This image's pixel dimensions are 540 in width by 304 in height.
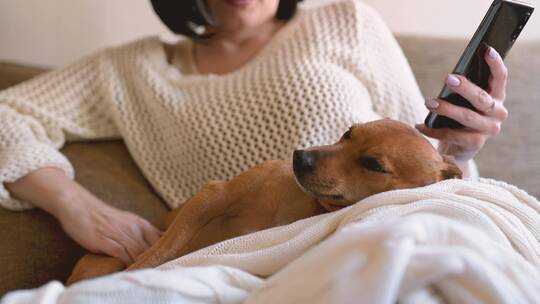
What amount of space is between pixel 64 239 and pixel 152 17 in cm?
97

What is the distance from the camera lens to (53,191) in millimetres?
1137

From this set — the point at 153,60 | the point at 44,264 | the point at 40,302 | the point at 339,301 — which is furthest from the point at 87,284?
the point at 153,60

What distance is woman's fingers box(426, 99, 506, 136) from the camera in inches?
37.1

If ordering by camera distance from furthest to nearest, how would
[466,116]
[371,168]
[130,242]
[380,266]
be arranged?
[130,242], [466,116], [371,168], [380,266]

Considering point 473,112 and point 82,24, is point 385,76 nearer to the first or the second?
point 473,112

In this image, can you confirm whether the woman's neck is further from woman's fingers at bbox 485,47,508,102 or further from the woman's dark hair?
woman's fingers at bbox 485,47,508,102

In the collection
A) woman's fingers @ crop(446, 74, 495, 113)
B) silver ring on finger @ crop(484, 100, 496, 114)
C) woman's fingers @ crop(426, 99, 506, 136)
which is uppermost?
woman's fingers @ crop(446, 74, 495, 113)

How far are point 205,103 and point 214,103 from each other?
0.07 feet

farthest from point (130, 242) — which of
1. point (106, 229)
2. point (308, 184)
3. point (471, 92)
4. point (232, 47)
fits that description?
point (471, 92)

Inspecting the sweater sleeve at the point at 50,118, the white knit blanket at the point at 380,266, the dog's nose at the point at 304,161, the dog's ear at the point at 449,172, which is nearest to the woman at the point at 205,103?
the sweater sleeve at the point at 50,118

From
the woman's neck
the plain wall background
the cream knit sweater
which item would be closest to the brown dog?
the cream knit sweater

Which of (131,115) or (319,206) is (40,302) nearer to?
(319,206)

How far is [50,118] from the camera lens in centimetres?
129

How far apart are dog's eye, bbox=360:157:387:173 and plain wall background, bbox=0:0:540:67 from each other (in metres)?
1.00
